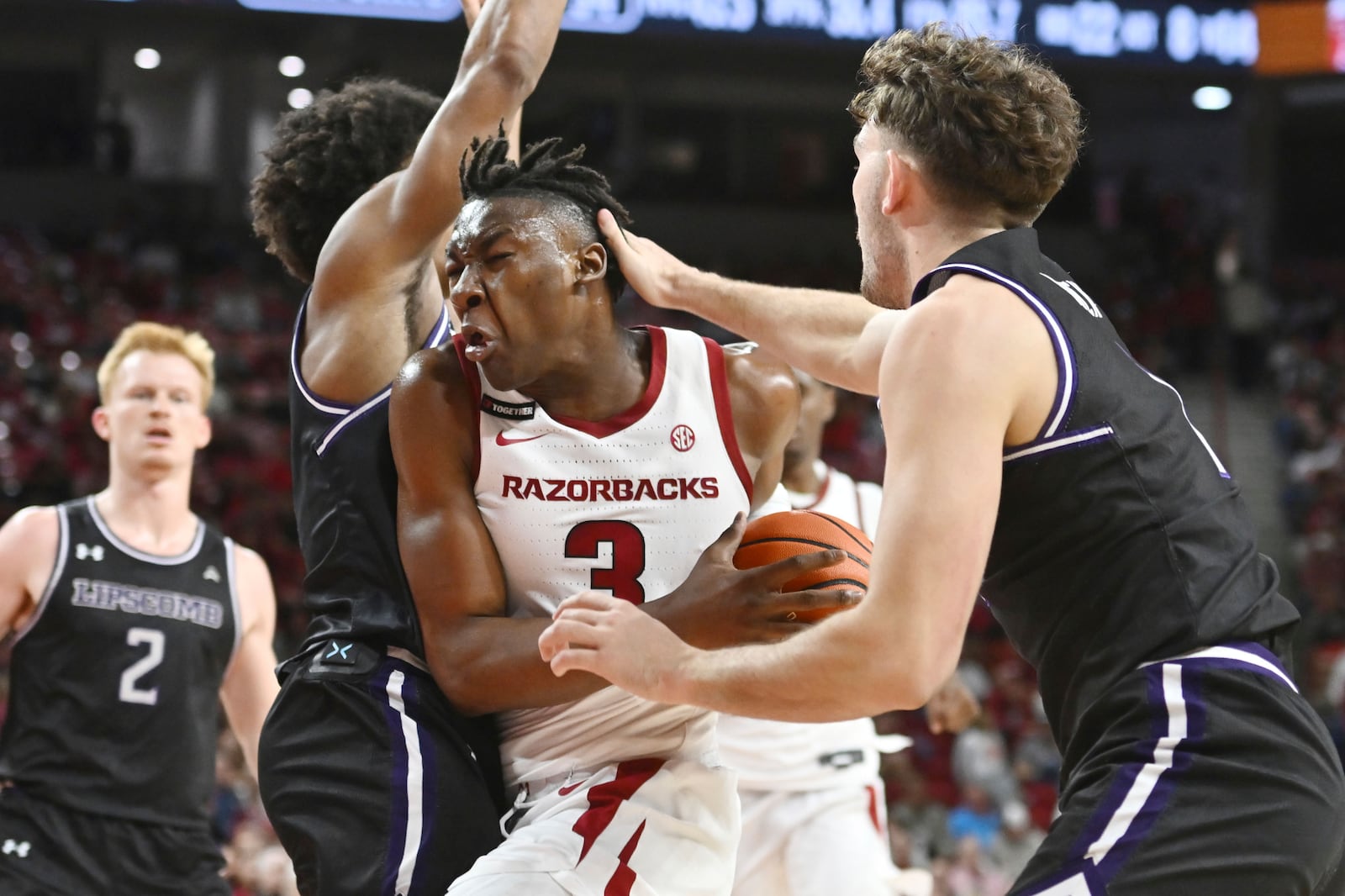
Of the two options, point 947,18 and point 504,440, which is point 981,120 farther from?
point 947,18

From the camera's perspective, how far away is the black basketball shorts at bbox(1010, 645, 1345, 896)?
2.28m

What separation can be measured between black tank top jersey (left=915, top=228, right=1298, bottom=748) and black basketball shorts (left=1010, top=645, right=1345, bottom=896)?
67 mm

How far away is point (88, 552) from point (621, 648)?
2961 mm

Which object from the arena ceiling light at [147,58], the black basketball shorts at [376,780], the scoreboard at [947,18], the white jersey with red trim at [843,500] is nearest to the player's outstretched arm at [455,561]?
the black basketball shorts at [376,780]

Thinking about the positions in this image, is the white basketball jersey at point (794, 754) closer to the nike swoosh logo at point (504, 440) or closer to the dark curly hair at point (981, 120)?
the nike swoosh logo at point (504, 440)

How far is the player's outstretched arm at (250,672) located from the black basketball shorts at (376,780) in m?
1.78

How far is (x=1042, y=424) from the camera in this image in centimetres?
241

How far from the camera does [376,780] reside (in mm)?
3010

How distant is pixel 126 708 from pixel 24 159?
1392 cm

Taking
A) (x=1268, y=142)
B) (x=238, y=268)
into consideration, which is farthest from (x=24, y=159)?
(x=1268, y=142)

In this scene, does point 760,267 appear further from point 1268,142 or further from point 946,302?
point 946,302

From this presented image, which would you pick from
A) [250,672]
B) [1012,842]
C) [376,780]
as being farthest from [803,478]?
[1012,842]

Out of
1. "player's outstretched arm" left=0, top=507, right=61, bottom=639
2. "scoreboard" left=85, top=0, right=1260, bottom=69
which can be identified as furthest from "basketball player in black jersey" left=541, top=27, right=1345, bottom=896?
"scoreboard" left=85, top=0, right=1260, bottom=69

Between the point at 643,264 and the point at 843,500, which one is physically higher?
the point at 643,264
